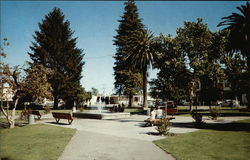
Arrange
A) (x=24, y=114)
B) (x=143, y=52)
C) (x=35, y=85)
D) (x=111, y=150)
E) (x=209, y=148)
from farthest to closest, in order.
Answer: (x=143, y=52)
(x=24, y=114)
(x=35, y=85)
(x=209, y=148)
(x=111, y=150)

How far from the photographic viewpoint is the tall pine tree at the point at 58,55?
147ft

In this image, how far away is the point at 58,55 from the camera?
149ft

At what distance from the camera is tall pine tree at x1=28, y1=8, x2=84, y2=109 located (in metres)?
44.9

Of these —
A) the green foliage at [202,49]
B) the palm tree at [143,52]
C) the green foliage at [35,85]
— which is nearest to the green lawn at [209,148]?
the green foliage at [35,85]

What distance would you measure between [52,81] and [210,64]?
30.9 m

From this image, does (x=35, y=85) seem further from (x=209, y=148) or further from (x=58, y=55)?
(x=58, y=55)

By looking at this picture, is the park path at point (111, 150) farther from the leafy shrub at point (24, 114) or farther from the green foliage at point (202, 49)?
the green foliage at point (202, 49)

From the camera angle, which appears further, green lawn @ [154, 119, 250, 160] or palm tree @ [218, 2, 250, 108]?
palm tree @ [218, 2, 250, 108]

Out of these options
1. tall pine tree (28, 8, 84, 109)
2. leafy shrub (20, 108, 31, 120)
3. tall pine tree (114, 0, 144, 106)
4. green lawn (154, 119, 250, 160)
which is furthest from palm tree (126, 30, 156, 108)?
green lawn (154, 119, 250, 160)

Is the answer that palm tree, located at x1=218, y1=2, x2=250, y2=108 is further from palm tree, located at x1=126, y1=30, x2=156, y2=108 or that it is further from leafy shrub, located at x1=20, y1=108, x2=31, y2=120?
leafy shrub, located at x1=20, y1=108, x2=31, y2=120

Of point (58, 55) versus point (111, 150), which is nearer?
point (111, 150)

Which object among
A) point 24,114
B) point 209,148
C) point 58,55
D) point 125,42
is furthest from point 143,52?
point 209,148

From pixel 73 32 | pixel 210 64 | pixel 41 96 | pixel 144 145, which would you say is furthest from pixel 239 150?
pixel 73 32

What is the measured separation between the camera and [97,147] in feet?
30.4
